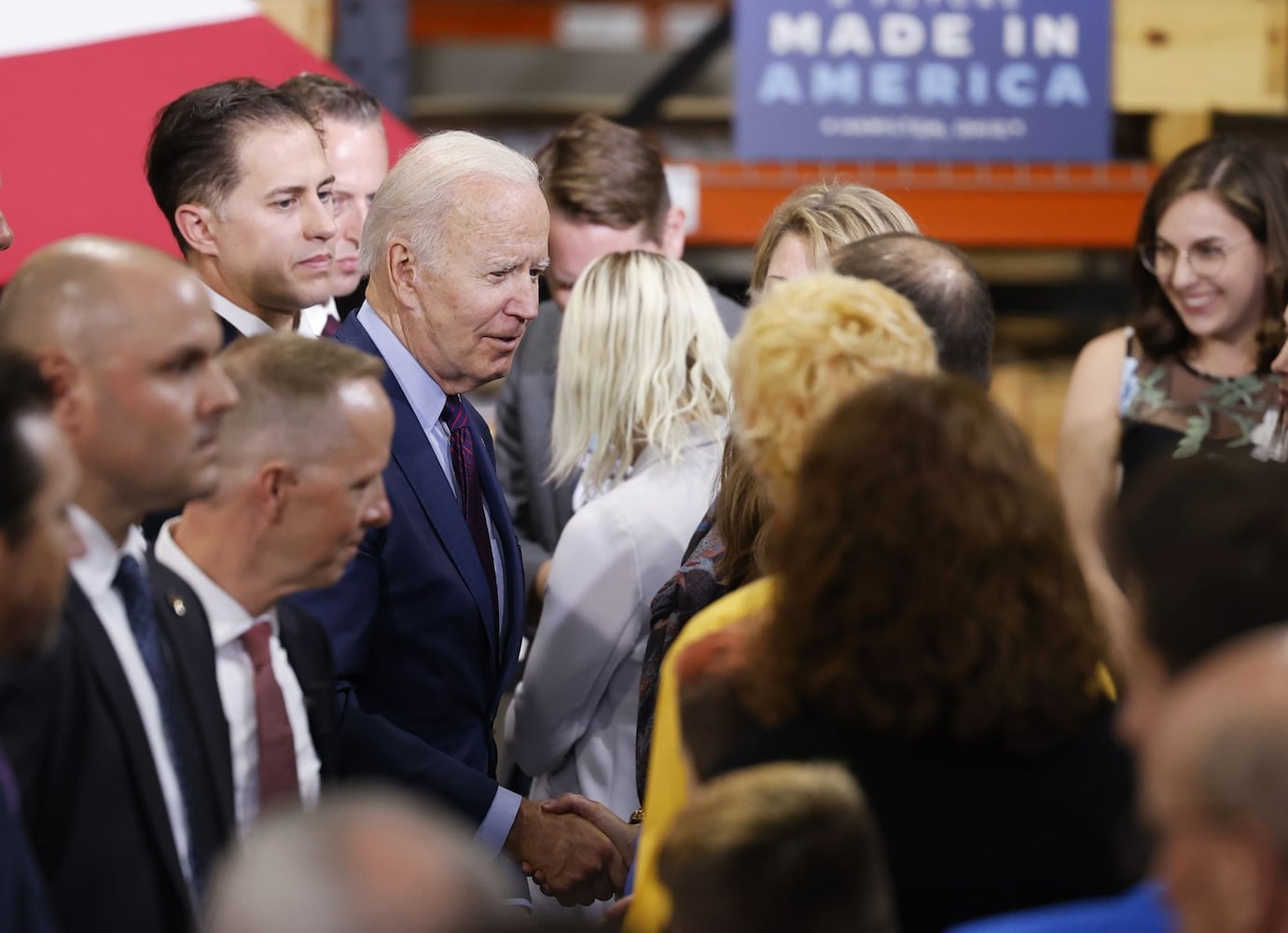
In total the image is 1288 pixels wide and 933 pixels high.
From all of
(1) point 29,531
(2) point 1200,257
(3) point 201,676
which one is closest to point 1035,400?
(2) point 1200,257

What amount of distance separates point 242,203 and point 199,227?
0.28 ft

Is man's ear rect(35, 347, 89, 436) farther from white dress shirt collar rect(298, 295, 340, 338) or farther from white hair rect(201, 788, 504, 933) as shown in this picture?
white dress shirt collar rect(298, 295, 340, 338)

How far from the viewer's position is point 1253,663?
3.59ft

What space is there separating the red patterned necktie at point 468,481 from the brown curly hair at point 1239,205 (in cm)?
136

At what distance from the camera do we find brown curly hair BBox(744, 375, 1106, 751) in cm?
151

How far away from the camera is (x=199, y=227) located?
2.89m

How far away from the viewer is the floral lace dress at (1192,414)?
10.2 ft

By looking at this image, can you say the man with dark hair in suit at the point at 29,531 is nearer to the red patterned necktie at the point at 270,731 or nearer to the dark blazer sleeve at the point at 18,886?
the dark blazer sleeve at the point at 18,886

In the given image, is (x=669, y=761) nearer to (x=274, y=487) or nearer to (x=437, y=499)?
(x=274, y=487)

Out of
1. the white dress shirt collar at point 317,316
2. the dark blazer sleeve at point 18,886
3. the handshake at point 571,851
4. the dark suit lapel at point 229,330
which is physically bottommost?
the handshake at point 571,851

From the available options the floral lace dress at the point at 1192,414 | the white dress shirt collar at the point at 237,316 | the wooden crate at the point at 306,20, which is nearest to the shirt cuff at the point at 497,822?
the white dress shirt collar at the point at 237,316

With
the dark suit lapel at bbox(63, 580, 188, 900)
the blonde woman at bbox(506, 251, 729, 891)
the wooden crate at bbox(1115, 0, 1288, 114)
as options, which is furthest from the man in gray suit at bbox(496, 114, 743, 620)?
the dark suit lapel at bbox(63, 580, 188, 900)

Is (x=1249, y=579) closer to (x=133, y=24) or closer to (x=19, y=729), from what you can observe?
(x=19, y=729)

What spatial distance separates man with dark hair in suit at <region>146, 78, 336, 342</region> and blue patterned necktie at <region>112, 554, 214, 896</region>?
1149 millimetres
